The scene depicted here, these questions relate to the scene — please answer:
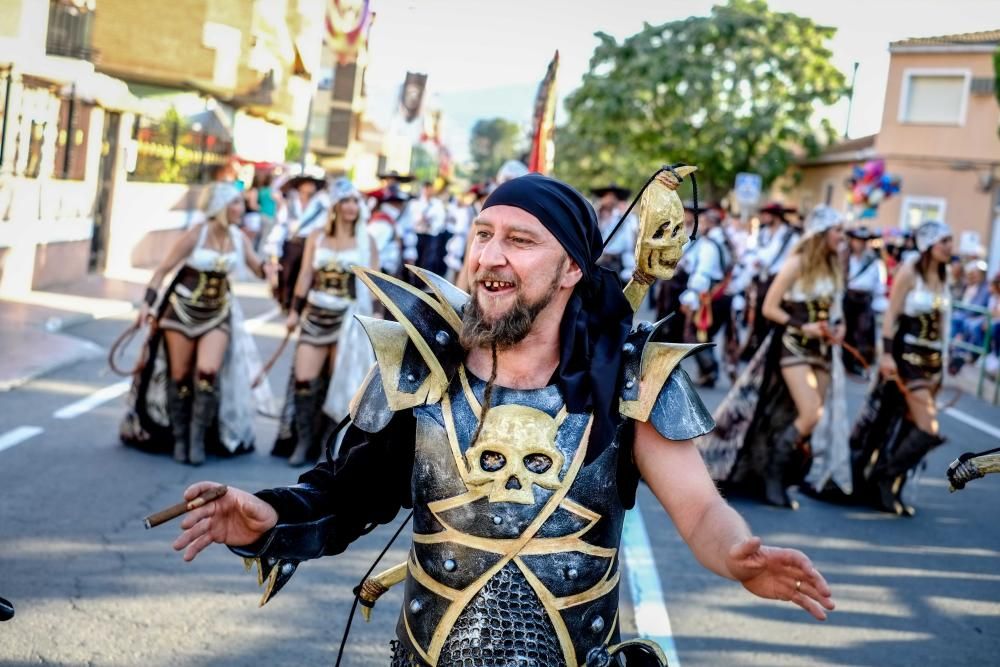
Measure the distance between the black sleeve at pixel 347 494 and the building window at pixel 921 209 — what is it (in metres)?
35.5

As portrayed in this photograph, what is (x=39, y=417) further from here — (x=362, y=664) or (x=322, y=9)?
(x=322, y=9)

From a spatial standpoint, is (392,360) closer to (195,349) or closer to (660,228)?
(660,228)

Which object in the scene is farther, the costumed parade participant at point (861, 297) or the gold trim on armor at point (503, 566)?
the costumed parade participant at point (861, 297)

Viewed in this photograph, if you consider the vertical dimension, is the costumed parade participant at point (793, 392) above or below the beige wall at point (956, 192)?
below

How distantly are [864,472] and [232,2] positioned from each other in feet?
81.8

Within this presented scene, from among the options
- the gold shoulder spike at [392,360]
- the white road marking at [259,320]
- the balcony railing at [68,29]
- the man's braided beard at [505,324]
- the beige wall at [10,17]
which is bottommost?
the white road marking at [259,320]

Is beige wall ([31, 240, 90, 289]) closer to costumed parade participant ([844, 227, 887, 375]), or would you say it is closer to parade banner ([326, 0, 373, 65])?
parade banner ([326, 0, 373, 65])

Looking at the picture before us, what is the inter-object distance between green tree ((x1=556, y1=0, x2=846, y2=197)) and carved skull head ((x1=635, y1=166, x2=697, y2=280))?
4080 cm

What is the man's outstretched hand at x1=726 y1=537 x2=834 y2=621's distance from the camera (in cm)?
262

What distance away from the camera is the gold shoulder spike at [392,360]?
3068 millimetres

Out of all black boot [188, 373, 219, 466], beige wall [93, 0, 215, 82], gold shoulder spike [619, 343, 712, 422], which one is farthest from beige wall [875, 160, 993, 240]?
gold shoulder spike [619, 343, 712, 422]

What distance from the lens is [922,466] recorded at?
9312mm

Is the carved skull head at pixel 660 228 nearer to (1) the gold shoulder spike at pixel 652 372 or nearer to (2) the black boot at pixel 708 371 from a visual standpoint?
(1) the gold shoulder spike at pixel 652 372

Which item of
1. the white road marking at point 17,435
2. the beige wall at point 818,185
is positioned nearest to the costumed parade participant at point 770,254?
the white road marking at point 17,435
